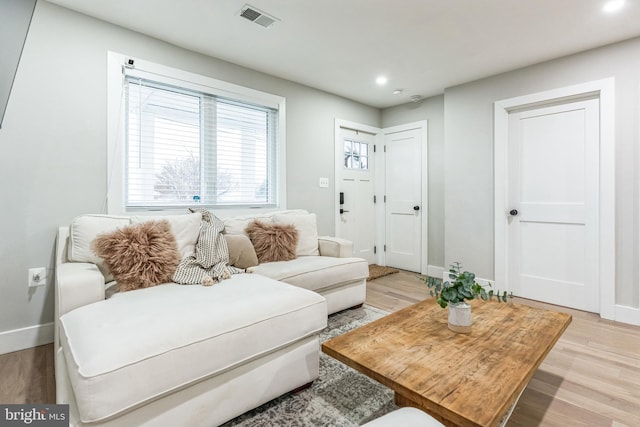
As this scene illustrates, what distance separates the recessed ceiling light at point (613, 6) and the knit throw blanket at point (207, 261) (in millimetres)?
3210

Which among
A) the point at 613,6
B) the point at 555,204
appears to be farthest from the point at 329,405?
the point at 613,6

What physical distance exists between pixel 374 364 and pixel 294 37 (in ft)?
8.33

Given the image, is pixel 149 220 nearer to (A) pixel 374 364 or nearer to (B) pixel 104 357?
(B) pixel 104 357

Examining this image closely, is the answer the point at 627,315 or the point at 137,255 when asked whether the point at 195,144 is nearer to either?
the point at 137,255

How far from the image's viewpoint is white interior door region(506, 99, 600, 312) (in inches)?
112

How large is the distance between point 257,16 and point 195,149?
4.17ft

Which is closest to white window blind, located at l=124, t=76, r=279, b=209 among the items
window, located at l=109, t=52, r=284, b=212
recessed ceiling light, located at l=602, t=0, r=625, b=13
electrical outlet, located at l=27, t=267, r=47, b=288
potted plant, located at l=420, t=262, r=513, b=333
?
window, located at l=109, t=52, r=284, b=212

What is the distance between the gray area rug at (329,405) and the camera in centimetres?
144

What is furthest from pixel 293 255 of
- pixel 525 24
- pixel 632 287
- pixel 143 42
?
pixel 632 287

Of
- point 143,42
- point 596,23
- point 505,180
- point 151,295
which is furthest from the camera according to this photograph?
point 505,180

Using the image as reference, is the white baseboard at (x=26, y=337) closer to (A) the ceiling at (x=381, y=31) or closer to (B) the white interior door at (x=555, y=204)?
(A) the ceiling at (x=381, y=31)

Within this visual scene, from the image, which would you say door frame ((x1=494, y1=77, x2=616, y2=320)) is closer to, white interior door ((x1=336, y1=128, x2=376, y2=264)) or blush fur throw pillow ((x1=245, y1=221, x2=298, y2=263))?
white interior door ((x1=336, y1=128, x2=376, y2=264))

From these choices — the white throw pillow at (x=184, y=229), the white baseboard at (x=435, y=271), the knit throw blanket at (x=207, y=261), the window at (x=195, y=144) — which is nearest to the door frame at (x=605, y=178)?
the white baseboard at (x=435, y=271)

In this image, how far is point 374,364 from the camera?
1.21m
